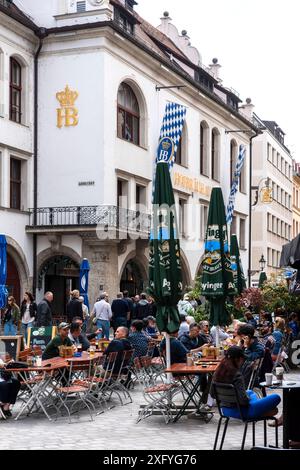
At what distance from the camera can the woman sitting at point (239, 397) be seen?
28.3ft

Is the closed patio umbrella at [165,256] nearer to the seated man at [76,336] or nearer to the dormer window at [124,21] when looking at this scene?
the seated man at [76,336]

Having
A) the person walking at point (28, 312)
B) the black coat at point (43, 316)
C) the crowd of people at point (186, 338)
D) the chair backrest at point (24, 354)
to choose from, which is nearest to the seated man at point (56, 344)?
the crowd of people at point (186, 338)

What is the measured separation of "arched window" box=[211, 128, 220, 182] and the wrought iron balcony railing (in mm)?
13122

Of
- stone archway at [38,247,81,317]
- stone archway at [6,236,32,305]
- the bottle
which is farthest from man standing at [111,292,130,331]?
the bottle

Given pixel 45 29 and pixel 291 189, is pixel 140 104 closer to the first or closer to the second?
pixel 45 29

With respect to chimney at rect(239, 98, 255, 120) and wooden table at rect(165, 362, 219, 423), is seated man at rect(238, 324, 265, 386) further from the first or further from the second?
chimney at rect(239, 98, 255, 120)

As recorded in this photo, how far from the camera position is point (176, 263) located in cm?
1250

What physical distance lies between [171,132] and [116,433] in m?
24.9

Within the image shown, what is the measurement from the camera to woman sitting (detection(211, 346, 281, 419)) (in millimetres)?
8633

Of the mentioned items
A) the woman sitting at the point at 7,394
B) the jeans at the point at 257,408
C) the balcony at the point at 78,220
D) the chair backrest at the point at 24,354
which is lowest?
the woman sitting at the point at 7,394

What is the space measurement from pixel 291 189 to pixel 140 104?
4149cm

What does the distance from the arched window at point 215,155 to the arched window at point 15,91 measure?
15.5 metres

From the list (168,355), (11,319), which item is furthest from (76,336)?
(11,319)

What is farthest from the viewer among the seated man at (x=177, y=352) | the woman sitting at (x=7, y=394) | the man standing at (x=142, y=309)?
the man standing at (x=142, y=309)
